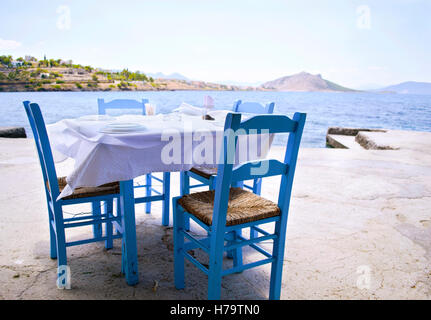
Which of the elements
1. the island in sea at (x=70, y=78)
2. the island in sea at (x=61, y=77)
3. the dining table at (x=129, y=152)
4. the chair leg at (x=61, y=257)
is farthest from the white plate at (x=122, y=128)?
the island in sea at (x=61, y=77)

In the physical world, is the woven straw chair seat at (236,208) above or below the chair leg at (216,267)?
above

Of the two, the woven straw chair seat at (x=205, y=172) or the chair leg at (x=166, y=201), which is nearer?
the woven straw chair seat at (x=205, y=172)

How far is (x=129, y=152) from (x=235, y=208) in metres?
0.54

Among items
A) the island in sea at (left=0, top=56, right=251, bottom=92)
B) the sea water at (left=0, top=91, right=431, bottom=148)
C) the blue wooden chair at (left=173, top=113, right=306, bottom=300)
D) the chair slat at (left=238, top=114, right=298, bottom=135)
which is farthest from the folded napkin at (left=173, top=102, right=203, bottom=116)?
the island in sea at (left=0, top=56, right=251, bottom=92)

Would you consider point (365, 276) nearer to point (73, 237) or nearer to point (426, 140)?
point (73, 237)

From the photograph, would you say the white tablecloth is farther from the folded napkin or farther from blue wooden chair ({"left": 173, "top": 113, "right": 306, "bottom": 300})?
the folded napkin

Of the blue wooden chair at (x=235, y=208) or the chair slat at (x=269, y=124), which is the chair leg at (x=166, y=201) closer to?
the blue wooden chair at (x=235, y=208)

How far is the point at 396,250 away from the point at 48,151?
2.16 metres

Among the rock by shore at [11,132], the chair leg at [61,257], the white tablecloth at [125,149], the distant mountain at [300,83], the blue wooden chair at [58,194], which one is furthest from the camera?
the distant mountain at [300,83]

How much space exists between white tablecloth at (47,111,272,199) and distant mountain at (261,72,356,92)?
59175mm

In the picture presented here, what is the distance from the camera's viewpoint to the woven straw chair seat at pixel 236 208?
127cm

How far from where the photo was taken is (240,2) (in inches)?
2447

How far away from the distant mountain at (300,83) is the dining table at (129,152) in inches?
2329

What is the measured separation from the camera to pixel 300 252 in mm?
1979
